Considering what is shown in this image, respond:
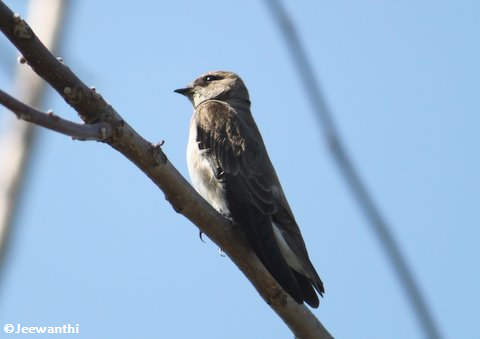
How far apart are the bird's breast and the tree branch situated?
1221 mm

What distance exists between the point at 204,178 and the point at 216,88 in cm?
255

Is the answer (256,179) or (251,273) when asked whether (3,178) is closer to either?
(251,273)

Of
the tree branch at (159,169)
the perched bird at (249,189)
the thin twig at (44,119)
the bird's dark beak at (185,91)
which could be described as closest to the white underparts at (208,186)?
the perched bird at (249,189)

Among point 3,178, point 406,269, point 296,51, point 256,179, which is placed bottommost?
point 406,269

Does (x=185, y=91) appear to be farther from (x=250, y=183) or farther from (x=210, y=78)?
(x=250, y=183)

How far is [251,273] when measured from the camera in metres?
4.07

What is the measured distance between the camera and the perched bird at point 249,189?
459cm

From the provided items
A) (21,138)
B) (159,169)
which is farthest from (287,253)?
(21,138)

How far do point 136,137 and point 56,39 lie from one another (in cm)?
116

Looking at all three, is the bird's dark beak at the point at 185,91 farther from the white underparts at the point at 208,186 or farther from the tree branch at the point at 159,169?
the tree branch at the point at 159,169

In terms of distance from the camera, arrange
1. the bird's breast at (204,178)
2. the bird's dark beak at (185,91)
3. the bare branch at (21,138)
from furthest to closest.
→ the bird's dark beak at (185,91)
the bird's breast at (204,178)
the bare branch at (21,138)

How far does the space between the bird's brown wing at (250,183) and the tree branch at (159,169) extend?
30cm

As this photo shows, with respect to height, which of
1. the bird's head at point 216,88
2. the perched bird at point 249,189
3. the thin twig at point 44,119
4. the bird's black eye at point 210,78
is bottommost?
the thin twig at point 44,119

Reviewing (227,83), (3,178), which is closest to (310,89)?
(3,178)
